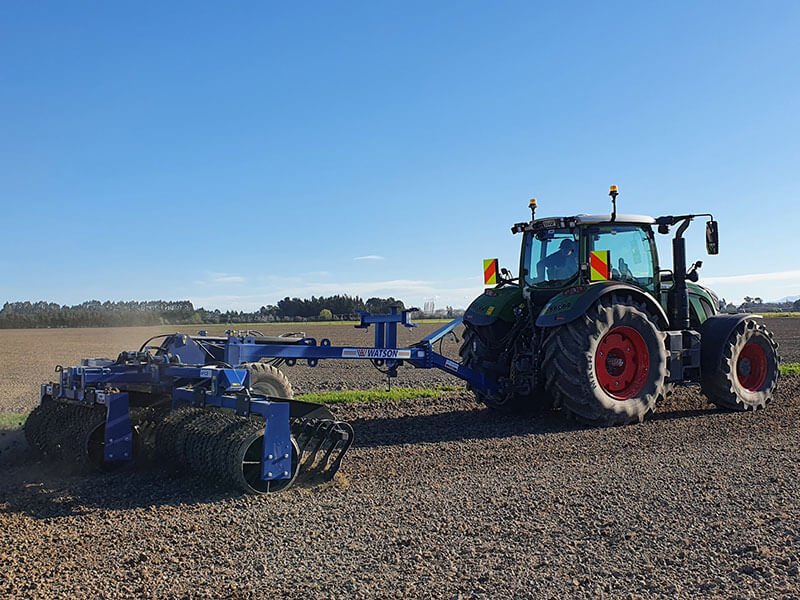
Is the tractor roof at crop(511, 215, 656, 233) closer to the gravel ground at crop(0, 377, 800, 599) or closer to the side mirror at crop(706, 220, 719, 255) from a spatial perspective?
the side mirror at crop(706, 220, 719, 255)

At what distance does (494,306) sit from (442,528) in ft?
15.3

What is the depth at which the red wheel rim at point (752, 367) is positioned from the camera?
28.6 feet

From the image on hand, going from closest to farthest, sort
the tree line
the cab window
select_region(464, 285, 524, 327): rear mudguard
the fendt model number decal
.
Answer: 1. the fendt model number decal
2. the cab window
3. select_region(464, 285, 524, 327): rear mudguard
4. the tree line

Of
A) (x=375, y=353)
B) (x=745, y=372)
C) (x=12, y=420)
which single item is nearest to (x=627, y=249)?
(x=745, y=372)

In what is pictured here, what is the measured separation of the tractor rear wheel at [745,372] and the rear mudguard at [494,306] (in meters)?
2.36

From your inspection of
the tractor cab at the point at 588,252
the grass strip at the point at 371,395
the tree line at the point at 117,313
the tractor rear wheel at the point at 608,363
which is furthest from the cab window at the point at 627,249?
the tree line at the point at 117,313

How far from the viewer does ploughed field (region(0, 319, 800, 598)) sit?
10.9 feet

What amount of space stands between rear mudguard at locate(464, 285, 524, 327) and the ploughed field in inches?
75.8

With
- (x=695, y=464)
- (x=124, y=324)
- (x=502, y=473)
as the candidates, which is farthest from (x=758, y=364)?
(x=124, y=324)

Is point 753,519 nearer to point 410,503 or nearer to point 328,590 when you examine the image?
point 410,503

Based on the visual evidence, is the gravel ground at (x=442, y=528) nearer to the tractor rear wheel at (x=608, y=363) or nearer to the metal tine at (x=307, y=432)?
the metal tine at (x=307, y=432)

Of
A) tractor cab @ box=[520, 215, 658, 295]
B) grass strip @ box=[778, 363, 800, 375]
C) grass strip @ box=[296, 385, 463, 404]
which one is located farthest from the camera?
grass strip @ box=[778, 363, 800, 375]

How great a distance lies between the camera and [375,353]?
23.2 ft

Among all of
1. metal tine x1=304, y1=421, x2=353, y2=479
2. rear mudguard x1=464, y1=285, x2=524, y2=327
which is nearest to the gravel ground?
metal tine x1=304, y1=421, x2=353, y2=479
